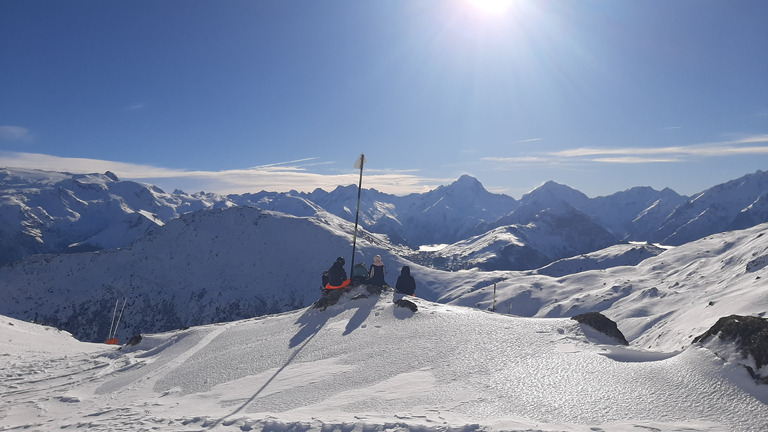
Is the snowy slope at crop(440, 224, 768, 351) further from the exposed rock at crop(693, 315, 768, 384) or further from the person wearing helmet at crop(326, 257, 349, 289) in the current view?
the exposed rock at crop(693, 315, 768, 384)

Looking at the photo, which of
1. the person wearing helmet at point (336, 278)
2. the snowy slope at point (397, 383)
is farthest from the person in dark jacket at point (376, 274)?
the snowy slope at point (397, 383)

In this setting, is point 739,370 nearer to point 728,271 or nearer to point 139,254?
point 728,271

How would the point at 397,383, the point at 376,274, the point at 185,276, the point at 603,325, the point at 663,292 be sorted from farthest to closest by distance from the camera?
the point at 185,276, the point at 663,292, the point at 376,274, the point at 603,325, the point at 397,383

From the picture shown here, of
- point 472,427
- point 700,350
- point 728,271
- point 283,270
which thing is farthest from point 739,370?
point 283,270

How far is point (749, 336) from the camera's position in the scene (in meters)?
7.96

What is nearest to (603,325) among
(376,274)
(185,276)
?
(376,274)

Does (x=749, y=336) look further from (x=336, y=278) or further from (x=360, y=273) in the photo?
(x=336, y=278)

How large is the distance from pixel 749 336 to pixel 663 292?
316 feet

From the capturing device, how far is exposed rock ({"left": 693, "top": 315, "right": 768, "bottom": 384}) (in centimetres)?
737

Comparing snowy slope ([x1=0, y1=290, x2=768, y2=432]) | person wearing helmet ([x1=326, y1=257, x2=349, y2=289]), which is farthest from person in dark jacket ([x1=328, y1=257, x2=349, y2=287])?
snowy slope ([x1=0, y1=290, x2=768, y2=432])

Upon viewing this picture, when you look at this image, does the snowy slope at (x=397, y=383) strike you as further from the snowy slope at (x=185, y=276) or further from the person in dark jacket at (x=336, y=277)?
the snowy slope at (x=185, y=276)

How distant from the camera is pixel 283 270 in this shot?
14900 centimetres

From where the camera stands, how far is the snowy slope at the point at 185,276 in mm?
127625

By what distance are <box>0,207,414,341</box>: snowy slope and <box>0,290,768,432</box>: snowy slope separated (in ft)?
399
